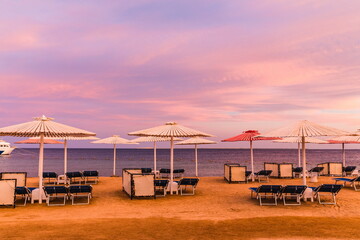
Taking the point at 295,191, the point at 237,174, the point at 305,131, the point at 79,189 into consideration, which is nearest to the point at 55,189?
the point at 79,189

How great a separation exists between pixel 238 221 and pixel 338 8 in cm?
1098

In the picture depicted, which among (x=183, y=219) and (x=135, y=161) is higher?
(x=183, y=219)

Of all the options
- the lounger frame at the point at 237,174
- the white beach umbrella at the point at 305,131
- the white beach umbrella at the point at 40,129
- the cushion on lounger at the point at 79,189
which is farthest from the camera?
the lounger frame at the point at 237,174

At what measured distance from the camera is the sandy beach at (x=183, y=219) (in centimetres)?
605

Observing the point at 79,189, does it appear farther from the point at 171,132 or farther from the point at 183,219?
the point at 183,219

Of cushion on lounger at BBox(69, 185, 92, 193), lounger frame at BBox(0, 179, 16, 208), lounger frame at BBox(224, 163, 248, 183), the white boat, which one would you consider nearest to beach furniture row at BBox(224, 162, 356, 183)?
lounger frame at BBox(224, 163, 248, 183)

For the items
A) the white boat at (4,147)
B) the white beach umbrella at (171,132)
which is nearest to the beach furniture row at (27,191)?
the white beach umbrella at (171,132)

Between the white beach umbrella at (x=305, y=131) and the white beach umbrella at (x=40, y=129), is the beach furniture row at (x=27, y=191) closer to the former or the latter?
the white beach umbrella at (x=40, y=129)

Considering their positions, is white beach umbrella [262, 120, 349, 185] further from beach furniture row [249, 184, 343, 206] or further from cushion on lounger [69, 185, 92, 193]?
cushion on lounger [69, 185, 92, 193]

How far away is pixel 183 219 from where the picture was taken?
23.9 ft

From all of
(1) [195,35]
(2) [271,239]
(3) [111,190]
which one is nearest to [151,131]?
(3) [111,190]

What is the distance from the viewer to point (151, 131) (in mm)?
10695

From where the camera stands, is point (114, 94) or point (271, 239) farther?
point (114, 94)

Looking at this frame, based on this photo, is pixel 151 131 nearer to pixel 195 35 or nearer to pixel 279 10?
pixel 195 35
